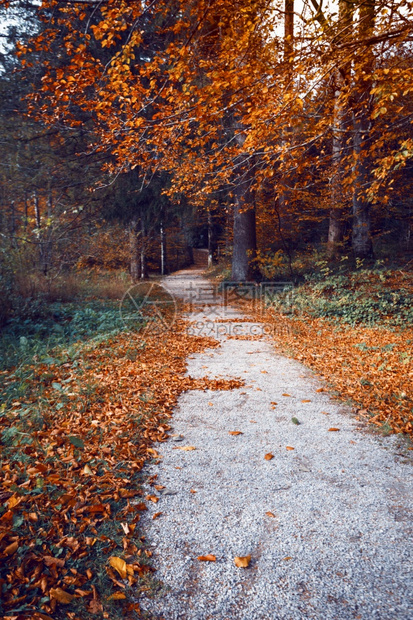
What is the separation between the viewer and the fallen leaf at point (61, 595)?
1.84 m

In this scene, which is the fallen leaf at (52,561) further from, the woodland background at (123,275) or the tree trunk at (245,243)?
the tree trunk at (245,243)

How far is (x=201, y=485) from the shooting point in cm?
292

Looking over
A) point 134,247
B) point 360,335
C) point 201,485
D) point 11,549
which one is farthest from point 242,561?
point 134,247

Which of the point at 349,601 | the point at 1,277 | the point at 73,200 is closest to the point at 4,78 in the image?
the point at 73,200

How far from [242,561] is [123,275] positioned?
12.8m

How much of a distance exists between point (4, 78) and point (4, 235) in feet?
19.0

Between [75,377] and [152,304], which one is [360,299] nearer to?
[152,304]

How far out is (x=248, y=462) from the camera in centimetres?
325

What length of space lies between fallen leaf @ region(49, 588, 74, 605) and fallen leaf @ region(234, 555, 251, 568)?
91 centimetres

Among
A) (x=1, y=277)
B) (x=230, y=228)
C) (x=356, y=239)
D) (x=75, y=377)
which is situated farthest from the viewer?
(x=230, y=228)

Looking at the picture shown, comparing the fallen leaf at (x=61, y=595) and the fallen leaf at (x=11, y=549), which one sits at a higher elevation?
the fallen leaf at (x=11, y=549)

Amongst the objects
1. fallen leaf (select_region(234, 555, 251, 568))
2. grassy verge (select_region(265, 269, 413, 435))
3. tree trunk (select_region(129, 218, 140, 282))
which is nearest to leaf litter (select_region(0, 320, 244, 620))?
fallen leaf (select_region(234, 555, 251, 568))

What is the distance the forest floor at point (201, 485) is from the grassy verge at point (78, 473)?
0.01m

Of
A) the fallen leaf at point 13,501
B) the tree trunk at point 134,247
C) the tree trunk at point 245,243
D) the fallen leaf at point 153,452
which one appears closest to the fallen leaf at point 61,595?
the fallen leaf at point 13,501
